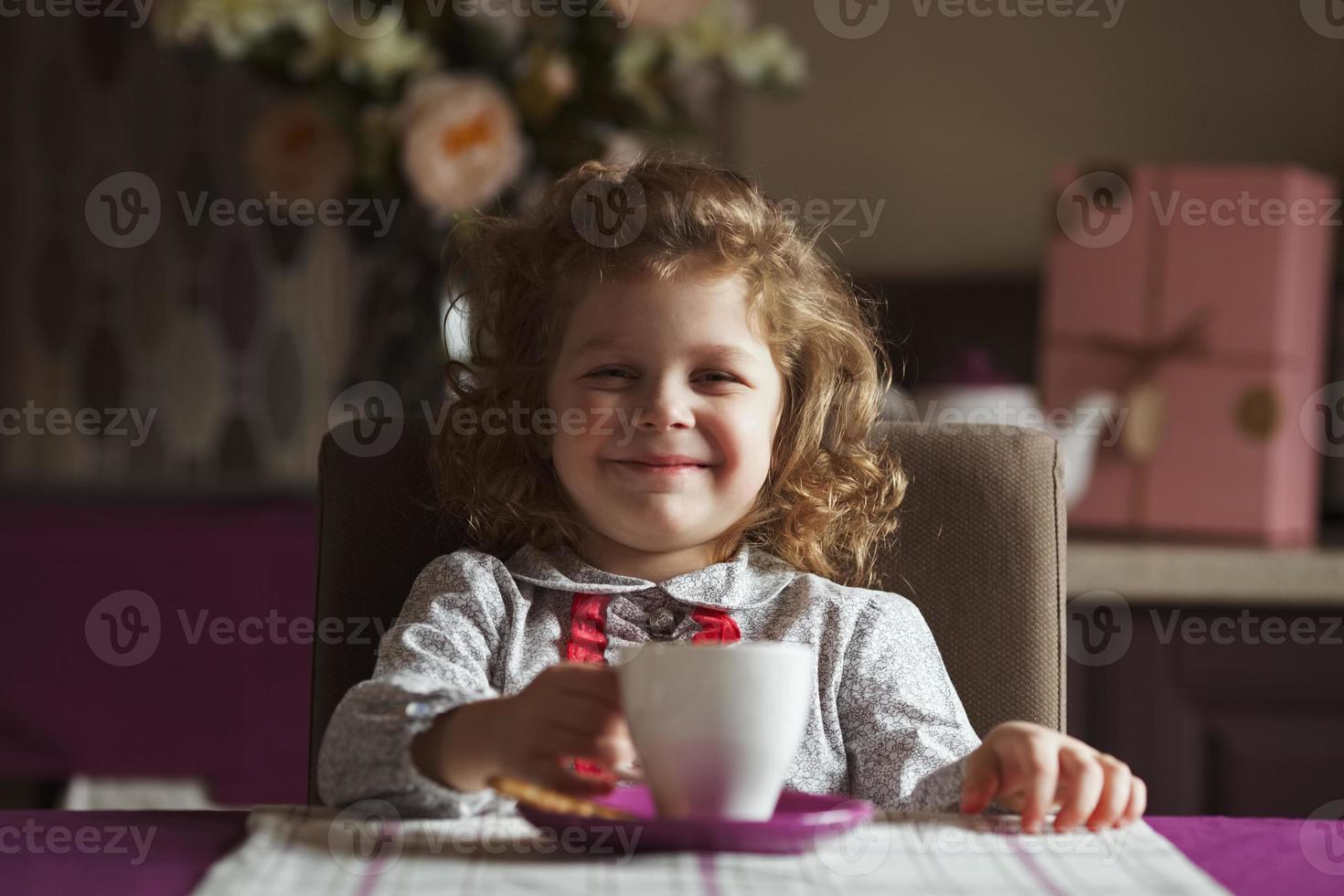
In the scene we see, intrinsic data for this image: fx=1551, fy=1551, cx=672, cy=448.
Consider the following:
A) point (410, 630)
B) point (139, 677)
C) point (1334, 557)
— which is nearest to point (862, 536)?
point (410, 630)

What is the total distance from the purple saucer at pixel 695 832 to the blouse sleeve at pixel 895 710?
11.3 inches

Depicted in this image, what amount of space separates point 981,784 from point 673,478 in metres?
0.33

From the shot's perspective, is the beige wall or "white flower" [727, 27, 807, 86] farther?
the beige wall

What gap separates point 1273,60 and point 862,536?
1.65m

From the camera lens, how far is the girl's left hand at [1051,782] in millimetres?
814

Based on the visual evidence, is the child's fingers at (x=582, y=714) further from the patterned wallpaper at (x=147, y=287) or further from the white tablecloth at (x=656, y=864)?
the patterned wallpaper at (x=147, y=287)

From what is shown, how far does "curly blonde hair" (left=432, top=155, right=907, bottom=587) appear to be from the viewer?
1.16 meters

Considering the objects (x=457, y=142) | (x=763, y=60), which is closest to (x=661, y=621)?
(x=457, y=142)

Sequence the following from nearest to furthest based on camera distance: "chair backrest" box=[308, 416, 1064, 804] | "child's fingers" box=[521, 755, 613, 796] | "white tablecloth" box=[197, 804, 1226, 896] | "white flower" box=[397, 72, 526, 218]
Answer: "white tablecloth" box=[197, 804, 1226, 896] < "child's fingers" box=[521, 755, 613, 796] < "chair backrest" box=[308, 416, 1064, 804] < "white flower" box=[397, 72, 526, 218]

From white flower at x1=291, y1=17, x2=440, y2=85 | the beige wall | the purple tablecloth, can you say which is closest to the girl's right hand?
the purple tablecloth

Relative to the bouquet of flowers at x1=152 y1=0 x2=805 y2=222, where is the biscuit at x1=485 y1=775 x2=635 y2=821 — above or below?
below

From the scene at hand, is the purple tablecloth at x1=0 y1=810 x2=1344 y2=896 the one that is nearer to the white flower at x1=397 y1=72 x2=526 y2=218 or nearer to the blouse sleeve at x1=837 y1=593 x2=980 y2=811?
the blouse sleeve at x1=837 y1=593 x2=980 y2=811

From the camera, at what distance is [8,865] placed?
721 millimetres

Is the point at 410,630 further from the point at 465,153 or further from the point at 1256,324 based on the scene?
the point at 1256,324
